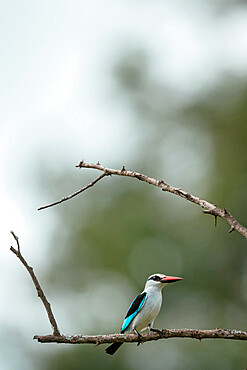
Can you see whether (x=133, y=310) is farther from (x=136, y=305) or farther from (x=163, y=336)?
(x=163, y=336)

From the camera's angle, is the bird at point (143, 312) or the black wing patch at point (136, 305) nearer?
the bird at point (143, 312)

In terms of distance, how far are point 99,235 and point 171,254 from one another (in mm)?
2737

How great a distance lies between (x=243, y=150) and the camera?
77.6 ft

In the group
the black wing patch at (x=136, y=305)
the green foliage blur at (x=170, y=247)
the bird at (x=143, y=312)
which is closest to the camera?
the bird at (x=143, y=312)

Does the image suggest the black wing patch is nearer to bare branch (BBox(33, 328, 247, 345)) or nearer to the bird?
the bird

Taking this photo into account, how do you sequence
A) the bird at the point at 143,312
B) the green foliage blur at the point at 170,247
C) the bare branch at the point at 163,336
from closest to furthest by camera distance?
the bare branch at the point at 163,336, the bird at the point at 143,312, the green foliage blur at the point at 170,247

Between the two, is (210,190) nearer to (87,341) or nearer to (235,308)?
(235,308)

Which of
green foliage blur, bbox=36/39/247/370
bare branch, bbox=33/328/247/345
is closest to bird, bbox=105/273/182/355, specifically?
bare branch, bbox=33/328/247/345

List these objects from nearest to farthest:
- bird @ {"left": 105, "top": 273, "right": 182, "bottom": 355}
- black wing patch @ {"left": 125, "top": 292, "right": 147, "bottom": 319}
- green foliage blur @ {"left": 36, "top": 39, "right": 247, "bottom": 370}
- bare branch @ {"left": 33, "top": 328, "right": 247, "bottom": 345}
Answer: bare branch @ {"left": 33, "top": 328, "right": 247, "bottom": 345}
bird @ {"left": 105, "top": 273, "right": 182, "bottom": 355}
black wing patch @ {"left": 125, "top": 292, "right": 147, "bottom": 319}
green foliage blur @ {"left": 36, "top": 39, "right": 247, "bottom": 370}

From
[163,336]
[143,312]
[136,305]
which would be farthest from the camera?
[136,305]

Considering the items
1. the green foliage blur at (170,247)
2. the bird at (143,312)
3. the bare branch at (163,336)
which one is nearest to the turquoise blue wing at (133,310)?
the bird at (143,312)

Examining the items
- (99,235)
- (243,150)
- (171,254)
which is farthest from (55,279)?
(243,150)

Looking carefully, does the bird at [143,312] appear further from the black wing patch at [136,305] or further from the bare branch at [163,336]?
the bare branch at [163,336]

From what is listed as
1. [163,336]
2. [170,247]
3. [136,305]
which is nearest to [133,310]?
[136,305]
